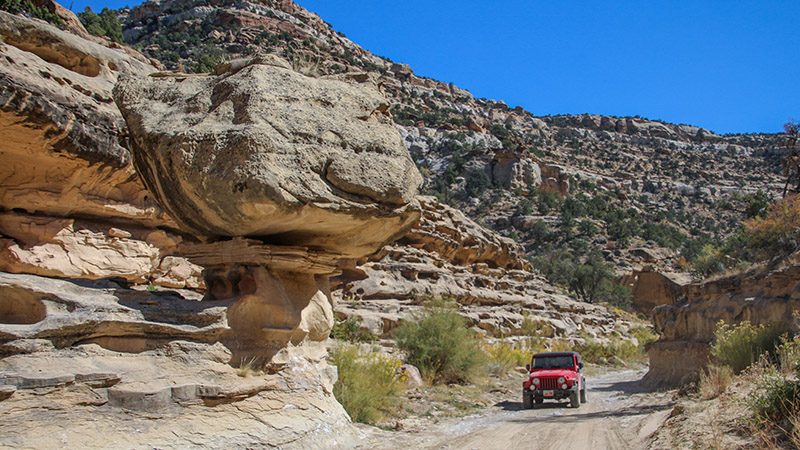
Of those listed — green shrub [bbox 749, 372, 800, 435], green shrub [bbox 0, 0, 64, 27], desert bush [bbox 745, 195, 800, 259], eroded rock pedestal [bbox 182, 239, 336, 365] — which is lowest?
green shrub [bbox 749, 372, 800, 435]

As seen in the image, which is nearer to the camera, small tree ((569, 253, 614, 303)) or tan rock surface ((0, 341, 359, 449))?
tan rock surface ((0, 341, 359, 449))

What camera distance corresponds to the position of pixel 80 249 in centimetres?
1619

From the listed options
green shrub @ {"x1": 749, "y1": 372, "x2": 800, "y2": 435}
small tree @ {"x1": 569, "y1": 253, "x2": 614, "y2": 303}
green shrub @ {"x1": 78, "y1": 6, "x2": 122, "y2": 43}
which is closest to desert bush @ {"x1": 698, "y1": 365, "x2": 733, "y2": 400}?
green shrub @ {"x1": 749, "y1": 372, "x2": 800, "y2": 435}

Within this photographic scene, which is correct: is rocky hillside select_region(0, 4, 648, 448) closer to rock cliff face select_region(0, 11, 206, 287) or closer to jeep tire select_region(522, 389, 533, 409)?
rock cliff face select_region(0, 11, 206, 287)

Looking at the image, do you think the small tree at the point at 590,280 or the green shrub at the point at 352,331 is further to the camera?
the small tree at the point at 590,280

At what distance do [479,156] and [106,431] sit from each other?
70.4 metres

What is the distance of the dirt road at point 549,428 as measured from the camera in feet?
31.1

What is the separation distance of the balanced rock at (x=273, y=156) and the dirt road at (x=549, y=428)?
3.29 m

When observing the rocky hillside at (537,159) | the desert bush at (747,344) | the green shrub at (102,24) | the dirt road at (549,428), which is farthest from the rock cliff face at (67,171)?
the green shrub at (102,24)

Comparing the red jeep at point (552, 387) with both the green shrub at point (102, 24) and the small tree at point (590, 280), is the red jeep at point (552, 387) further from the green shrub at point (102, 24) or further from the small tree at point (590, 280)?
the small tree at point (590, 280)

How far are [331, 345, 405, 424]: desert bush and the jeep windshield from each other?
481 centimetres

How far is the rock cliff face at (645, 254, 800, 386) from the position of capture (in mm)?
15008

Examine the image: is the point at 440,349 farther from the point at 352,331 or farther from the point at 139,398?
the point at 139,398

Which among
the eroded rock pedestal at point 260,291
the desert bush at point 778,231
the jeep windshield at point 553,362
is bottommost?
the jeep windshield at point 553,362
